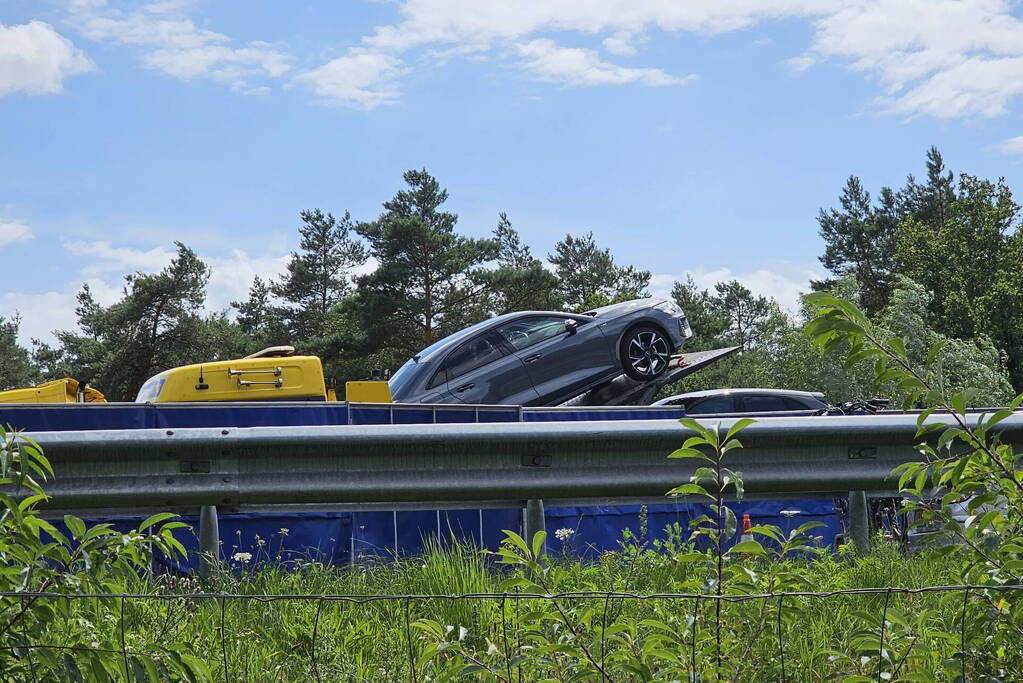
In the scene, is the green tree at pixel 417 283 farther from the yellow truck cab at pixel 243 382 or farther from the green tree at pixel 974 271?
the yellow truck cab at pixel 243 382

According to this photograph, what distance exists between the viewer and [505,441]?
5.34m

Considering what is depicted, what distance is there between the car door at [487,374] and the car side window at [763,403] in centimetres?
326

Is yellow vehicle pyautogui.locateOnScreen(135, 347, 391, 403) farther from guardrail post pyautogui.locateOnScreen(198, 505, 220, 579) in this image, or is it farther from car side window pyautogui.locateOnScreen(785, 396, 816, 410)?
guardrail post pyautogui.locateOnScreen(198, 505, 220, 579)

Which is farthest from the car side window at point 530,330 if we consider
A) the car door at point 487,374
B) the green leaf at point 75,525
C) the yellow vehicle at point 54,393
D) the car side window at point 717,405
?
the green leaf at point 75,525

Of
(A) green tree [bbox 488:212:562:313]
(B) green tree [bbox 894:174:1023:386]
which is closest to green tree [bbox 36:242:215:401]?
(A) green tree [bbox 488:212:562:313]

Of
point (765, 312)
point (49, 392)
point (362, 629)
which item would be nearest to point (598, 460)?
point (362, 629)

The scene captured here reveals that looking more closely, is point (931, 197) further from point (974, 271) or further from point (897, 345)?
point (897, 345)

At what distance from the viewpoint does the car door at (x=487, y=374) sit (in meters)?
15.8

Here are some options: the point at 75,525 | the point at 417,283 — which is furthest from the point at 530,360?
the point at 417,283

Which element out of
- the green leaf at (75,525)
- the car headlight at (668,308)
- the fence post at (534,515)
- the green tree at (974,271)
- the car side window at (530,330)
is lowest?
the fence post at (534,515)

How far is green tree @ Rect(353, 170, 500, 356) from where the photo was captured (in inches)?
2147

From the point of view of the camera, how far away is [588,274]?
7344 cm

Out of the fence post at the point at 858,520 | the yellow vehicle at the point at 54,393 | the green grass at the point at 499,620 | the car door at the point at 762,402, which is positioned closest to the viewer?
the green grass at the point at 499,620

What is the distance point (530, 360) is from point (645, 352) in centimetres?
173
